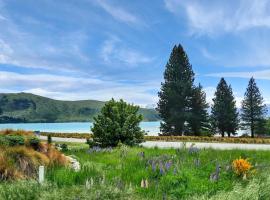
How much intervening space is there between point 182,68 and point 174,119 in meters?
7.27

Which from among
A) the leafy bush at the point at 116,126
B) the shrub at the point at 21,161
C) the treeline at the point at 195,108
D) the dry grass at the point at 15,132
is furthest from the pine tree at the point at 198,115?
the shrub at the point at 21,161

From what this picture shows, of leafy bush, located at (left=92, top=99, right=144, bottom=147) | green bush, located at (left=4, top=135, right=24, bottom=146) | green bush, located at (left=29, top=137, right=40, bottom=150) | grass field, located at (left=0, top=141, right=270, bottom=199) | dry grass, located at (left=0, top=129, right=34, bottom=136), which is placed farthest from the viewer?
leafy bush, located at (left=92, top=99, right=144, bottom=147)

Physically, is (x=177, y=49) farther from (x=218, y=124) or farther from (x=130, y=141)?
(x=130, y=141)

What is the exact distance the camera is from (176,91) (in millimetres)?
61969

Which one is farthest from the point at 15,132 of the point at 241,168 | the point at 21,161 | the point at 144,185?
the point at 241,168

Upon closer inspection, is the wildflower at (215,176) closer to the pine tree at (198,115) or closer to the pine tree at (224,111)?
the pine tree at (198,115)

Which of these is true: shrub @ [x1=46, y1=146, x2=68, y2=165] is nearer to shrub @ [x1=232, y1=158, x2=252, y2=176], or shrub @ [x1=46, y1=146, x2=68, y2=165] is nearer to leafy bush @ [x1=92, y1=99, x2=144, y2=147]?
shrub @ [x1=232, y1=158, x2=252, y2=176]

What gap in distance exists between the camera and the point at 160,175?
1082cm

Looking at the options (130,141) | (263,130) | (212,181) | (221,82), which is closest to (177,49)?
(221,82)

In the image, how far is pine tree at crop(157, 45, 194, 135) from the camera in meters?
61.3

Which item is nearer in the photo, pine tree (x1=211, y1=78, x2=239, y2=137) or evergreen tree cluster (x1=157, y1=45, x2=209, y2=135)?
evergreen tree cluster (x1=157, y1=45, x2=209, y2=135)

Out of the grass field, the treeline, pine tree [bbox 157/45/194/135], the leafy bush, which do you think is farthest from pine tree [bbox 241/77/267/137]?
the grass field

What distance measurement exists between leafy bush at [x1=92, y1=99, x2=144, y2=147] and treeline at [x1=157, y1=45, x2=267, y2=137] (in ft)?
127

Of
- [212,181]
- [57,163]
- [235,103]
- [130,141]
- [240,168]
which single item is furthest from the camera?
[235,103]
